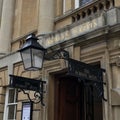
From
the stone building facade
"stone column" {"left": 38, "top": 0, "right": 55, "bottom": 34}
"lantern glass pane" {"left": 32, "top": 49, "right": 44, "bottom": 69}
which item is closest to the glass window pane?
the stone building facade

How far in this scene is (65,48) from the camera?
733 cm

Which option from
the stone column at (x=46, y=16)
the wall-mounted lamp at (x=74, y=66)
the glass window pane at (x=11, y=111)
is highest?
the stone column at (x=46, y=16)

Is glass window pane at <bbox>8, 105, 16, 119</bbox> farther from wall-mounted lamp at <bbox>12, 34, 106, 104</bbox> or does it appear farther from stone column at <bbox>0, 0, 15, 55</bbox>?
wall-mounted lamp at <bbox>12, 34, 106, 104</bbox>

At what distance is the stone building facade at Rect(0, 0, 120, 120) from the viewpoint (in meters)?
6.26

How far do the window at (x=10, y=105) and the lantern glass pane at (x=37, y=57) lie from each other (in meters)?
3.53

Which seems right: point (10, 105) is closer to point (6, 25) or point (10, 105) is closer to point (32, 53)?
point (6, 25)

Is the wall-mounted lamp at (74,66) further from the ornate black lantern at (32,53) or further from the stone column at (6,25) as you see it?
the stone column at (6,25)

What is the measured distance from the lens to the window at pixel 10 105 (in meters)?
9.31

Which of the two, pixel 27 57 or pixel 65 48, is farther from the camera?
pixel 65 48

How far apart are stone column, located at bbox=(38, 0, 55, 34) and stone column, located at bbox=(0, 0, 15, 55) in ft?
6.90

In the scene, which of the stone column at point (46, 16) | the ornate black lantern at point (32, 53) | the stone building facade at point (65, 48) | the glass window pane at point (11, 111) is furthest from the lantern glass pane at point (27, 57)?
the glass window pane at point (11, 111)

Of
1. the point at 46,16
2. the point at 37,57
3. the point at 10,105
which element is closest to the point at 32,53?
the point at 37,57

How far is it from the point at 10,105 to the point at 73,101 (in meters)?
2.39

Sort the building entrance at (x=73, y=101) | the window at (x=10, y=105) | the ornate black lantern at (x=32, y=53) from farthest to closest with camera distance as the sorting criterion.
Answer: the window at (x=10, y=105), the building entrance at (x=73, y=101), the ornate black lantern at (x=32, y=53)
